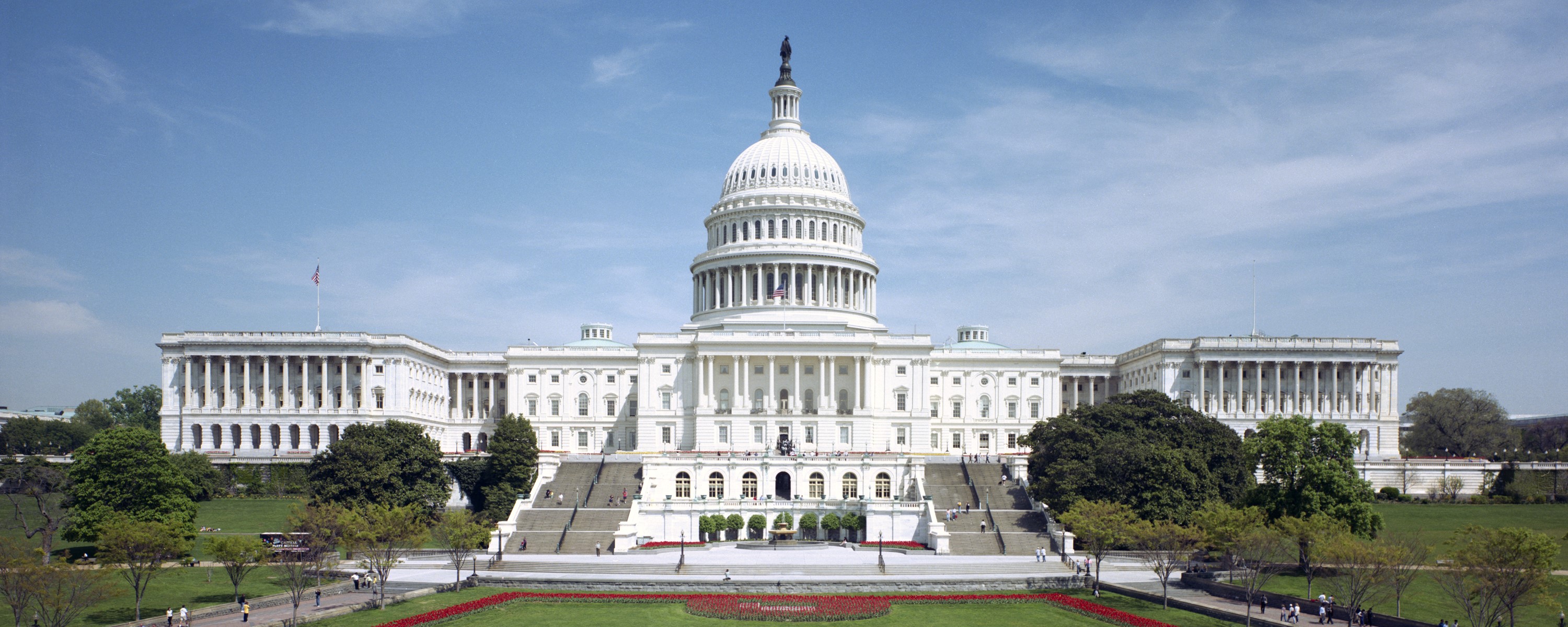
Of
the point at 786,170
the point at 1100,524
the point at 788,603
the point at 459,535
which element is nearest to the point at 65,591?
the point at 459,535

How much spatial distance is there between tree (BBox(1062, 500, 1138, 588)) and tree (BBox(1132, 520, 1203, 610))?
0.93 meters

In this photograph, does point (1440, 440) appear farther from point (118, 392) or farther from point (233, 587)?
point (118, 392)

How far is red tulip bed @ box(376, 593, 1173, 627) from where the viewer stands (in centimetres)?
5028

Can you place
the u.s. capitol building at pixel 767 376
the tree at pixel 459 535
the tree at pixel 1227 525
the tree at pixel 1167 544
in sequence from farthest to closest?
1. the u.s. capitol building at pixel 767 376
2. the tree at pixel 459 535
3. the tree at pixel 1227 525
4. the tree at pixel 1167 544

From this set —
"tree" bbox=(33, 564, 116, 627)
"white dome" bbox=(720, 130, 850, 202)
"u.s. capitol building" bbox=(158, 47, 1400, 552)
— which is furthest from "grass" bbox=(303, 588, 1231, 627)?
"white dome" bbox=(720, 130, 850, 202)

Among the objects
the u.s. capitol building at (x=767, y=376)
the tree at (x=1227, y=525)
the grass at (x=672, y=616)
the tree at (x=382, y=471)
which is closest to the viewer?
the grass at (x=672, y=616)

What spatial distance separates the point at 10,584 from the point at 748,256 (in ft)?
271

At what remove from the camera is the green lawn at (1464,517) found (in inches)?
2906

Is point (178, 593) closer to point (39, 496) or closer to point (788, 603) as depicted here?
point (39, 496)

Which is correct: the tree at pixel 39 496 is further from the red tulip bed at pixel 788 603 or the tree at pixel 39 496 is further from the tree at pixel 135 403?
the tree at pixel 135 403

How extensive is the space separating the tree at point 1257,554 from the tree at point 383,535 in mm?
→ 37337

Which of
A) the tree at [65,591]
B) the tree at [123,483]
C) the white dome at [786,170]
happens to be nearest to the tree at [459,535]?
the tree at [123,483]

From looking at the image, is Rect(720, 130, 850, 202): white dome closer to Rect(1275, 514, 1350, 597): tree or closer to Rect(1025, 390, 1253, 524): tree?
Rect(1025, 390, 1253, 524): tree

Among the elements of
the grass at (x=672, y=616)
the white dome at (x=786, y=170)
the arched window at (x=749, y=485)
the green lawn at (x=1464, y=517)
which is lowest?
the grass at (x=672, y=616)
